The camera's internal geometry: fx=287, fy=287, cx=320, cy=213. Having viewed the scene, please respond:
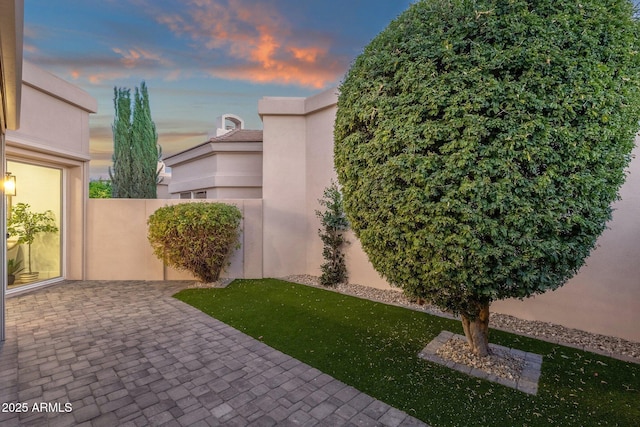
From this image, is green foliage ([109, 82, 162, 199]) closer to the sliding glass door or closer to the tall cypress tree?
the tall cypress tree

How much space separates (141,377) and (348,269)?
6.45 metres

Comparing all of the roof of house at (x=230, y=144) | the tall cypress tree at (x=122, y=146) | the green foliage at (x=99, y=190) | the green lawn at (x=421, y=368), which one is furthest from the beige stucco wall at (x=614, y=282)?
the green foliage at (x=99, y=190)

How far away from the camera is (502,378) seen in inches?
158

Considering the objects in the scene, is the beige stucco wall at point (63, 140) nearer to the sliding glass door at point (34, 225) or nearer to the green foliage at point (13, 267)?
the sliding glass door at point (34, 225)

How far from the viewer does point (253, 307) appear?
708 centimetres

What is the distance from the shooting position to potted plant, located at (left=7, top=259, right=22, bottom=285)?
7.87 meters

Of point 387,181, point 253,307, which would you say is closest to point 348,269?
point 253,307

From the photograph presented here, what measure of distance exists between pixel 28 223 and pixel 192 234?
4904 mm

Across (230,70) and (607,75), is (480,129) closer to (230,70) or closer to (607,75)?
(607,75)

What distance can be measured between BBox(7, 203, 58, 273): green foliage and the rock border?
11.0m

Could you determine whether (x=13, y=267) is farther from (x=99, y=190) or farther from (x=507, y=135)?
(x=507, y=135)

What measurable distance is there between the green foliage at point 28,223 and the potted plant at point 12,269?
0.30 m

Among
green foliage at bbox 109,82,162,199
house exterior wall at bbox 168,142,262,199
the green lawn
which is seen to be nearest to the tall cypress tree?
green foliage at bbox 109,82,162,199

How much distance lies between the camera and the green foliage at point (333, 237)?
9.12 metres
